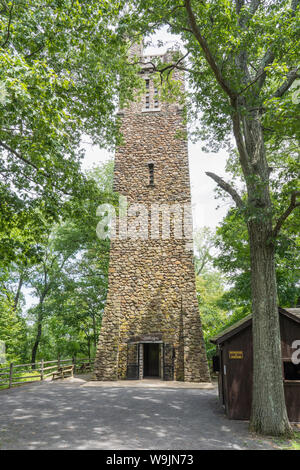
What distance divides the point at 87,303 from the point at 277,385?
13426 millimetres

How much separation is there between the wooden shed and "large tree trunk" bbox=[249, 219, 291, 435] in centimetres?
100

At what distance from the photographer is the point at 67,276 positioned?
1839cm

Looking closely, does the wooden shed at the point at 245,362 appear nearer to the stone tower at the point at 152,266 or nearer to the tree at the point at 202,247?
the stone tower at the point at 152,266

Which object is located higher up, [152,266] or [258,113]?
[258,113]

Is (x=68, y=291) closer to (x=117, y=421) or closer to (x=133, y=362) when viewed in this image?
(x=133, y=362)

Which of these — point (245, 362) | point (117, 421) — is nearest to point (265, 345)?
point (245, 362)

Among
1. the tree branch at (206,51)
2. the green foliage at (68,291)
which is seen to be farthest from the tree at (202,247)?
the tree branch at (206,51)

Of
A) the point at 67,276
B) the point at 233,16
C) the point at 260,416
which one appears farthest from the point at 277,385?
the point at 67,276

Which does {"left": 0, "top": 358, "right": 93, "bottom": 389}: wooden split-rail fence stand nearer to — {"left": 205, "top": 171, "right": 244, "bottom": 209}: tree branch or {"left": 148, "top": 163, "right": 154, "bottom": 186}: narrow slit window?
{"left": 148, "top": 163, "right": 154, "bottom": 186}: narrow slit window

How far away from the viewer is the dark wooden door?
548 inches

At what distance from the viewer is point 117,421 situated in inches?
236

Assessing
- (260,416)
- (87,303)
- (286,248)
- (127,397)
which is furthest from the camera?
(87,303)

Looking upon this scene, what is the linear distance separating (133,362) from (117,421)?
250 inches

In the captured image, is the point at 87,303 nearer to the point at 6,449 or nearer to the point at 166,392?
the point at 166,392
